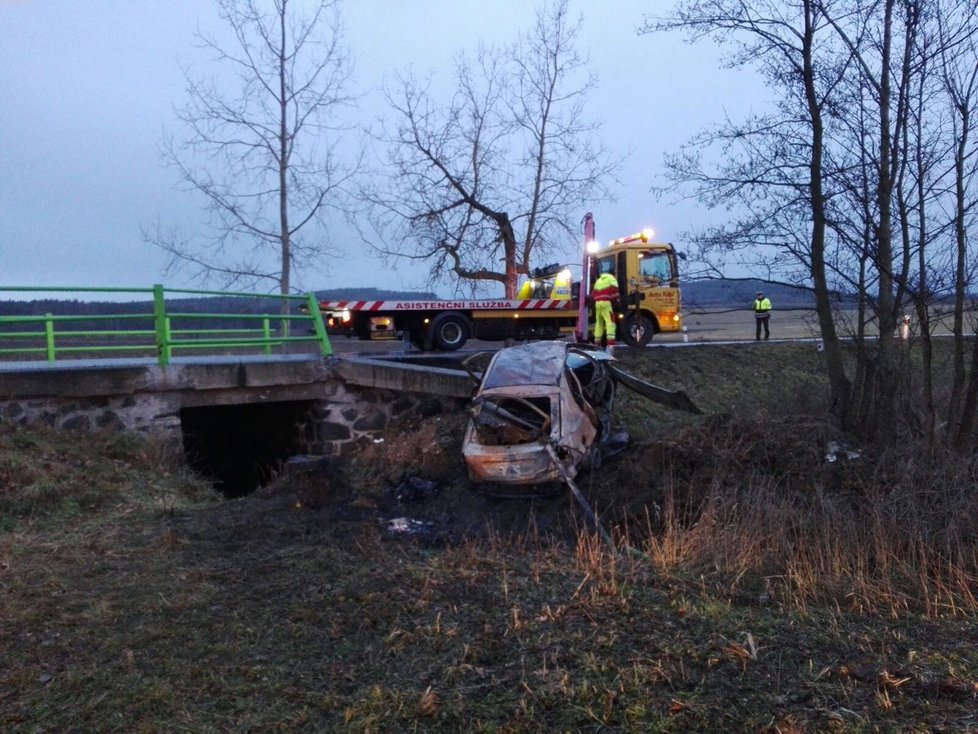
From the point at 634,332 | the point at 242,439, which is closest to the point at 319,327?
the point at 242,439

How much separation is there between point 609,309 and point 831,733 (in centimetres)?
1318

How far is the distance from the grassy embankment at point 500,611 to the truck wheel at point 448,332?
991cm

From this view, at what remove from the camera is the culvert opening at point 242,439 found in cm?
1377

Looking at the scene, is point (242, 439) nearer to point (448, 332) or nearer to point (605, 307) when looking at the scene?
point (448, 332)

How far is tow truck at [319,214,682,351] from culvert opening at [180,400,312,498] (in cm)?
379

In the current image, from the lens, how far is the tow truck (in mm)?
Answer: 18484

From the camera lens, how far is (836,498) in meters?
7.95

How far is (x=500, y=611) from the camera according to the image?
16.4 ft

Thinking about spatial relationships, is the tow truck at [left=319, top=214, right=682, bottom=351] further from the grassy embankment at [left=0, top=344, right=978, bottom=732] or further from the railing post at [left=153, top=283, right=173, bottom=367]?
the grassy embankment at [left=0, top=344, right=978, bottom=732]

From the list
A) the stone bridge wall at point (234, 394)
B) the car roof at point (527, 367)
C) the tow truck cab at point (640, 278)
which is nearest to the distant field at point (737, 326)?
the tow truck cab at point (640, 278)

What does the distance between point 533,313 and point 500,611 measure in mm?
15151

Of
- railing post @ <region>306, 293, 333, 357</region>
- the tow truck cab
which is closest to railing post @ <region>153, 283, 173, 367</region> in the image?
railing post @ <region>306, 293, 333, 357</region>

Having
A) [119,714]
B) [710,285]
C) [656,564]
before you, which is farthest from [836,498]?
[119,714]

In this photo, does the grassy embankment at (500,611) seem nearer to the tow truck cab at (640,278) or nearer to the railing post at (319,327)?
the railing post at (319,327)
